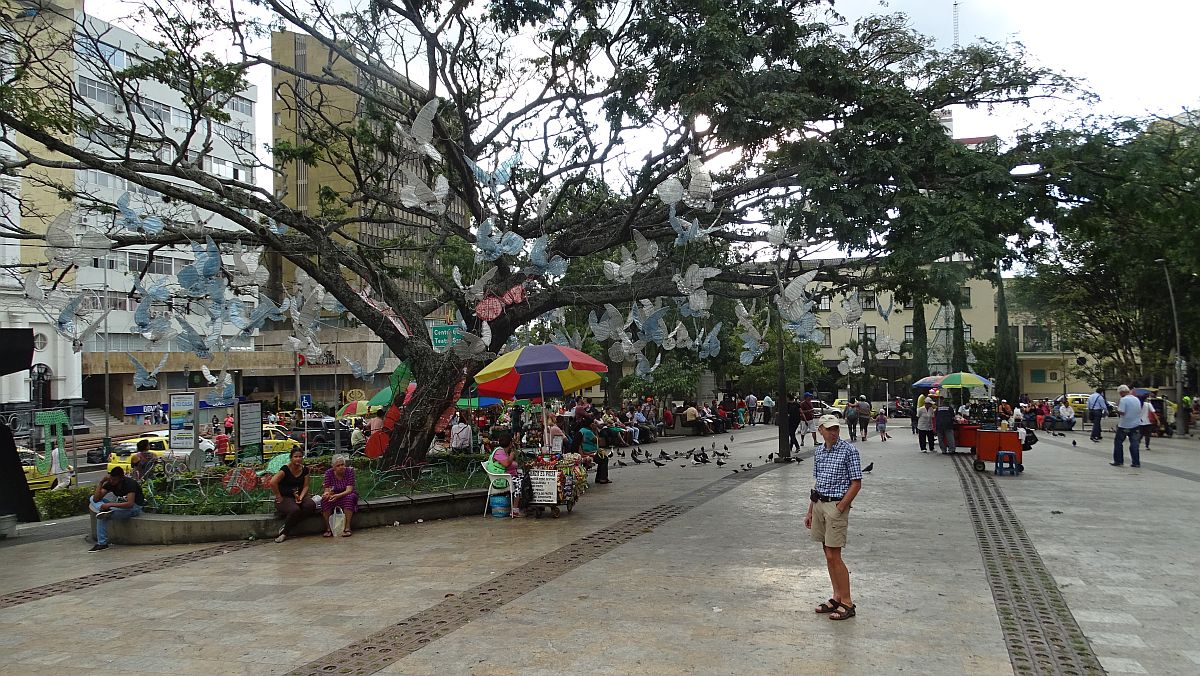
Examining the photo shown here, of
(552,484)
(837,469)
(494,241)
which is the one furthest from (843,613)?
(494,241)

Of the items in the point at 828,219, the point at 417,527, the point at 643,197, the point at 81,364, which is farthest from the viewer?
the point at 81,364

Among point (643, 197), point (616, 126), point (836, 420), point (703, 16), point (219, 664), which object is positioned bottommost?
point (219, 664)

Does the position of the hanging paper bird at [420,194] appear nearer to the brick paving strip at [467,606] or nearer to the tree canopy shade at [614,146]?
the tree canopy shade at [614,146]

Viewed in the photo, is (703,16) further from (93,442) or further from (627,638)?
(93,442)

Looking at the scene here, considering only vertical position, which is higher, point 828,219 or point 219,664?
point 828,219

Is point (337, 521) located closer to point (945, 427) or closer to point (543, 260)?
point (543, 260)

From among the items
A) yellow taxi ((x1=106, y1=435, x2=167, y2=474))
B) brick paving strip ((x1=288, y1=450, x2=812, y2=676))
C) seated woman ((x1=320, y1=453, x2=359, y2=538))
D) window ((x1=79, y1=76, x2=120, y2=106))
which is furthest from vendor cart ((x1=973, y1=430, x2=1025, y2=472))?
window ((x1=79, y1=76, x2=120, y2=106))

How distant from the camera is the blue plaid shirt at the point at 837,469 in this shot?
6402mm

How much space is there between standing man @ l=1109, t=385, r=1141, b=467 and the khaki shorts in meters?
11.9

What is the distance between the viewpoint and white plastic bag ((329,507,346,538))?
10.5 meters

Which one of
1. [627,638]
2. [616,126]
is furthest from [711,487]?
[627,638]

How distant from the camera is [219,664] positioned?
5684 millimetres

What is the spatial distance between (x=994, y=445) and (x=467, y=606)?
12.9m

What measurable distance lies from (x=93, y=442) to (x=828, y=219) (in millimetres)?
31409
